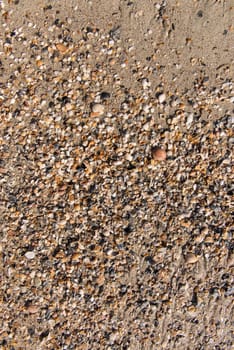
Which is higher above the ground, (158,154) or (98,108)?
(98,108)

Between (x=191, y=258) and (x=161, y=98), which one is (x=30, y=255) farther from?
(x=161, y=98)

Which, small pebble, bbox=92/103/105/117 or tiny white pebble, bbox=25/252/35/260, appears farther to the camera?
small pebble, bbox=92/103/105/117

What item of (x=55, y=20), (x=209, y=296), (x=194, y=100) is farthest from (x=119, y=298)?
(x=55, y=20)

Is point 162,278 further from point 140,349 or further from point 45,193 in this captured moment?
point 45,193

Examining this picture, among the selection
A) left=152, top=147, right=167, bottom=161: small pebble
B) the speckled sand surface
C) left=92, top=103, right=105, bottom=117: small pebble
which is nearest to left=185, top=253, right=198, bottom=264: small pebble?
the speckled sand surface

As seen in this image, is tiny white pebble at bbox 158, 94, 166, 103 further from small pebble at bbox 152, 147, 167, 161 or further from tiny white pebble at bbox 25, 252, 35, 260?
tiny white pebble at bbox 25, 252, 35, 260

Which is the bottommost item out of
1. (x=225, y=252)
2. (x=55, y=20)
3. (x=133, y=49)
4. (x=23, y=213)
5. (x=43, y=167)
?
(x=225, y=252)

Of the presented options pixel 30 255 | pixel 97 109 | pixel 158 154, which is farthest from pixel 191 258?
pixel 97 109

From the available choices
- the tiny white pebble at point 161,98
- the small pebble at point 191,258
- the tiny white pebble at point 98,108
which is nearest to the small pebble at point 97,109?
the tiny white pebble at point 98,108

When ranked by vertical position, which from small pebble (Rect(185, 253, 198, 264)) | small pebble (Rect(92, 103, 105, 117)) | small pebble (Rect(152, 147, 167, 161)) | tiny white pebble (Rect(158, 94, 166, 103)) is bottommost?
small pebble (Rect(185, 253, 198, 264))
